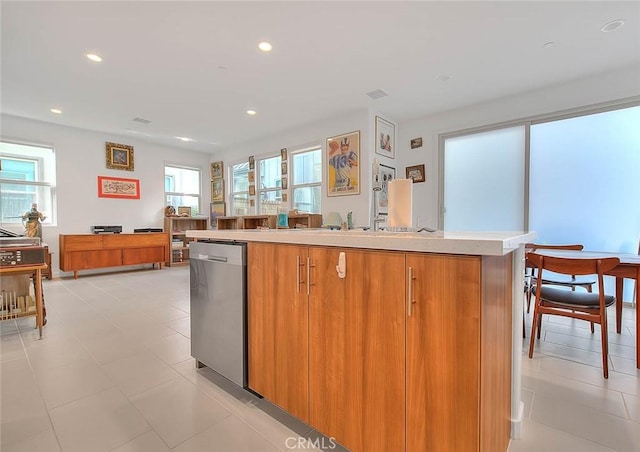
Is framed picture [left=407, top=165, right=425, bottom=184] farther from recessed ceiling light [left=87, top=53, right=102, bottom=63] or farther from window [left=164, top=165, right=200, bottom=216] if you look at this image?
window [left=164, top=165, right=200, bottom=216]

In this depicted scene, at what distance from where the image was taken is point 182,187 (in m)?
7.55

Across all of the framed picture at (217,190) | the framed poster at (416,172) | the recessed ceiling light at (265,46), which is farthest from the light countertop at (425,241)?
the framed picture at (217,190)

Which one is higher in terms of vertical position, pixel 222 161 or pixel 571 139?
pixel 222 161

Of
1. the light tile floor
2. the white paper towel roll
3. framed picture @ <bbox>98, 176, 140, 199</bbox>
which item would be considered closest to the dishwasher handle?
the light tile floor

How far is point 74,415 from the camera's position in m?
1.52

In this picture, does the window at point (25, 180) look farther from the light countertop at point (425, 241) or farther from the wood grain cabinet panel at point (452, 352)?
the wood grain cabinet panel at point (452, 352)

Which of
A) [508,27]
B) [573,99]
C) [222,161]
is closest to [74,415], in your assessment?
[508,27]

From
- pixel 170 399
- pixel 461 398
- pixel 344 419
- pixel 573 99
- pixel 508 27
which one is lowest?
pixel 170 399

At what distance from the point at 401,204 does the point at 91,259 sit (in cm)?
626

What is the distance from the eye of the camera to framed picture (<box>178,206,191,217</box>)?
724 centimetres

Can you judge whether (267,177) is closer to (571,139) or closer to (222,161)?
(222,161)

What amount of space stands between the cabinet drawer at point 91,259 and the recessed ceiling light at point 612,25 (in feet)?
25.6

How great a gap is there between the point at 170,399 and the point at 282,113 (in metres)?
4.51

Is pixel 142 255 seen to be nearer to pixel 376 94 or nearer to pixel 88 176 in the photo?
pixel 88 176
